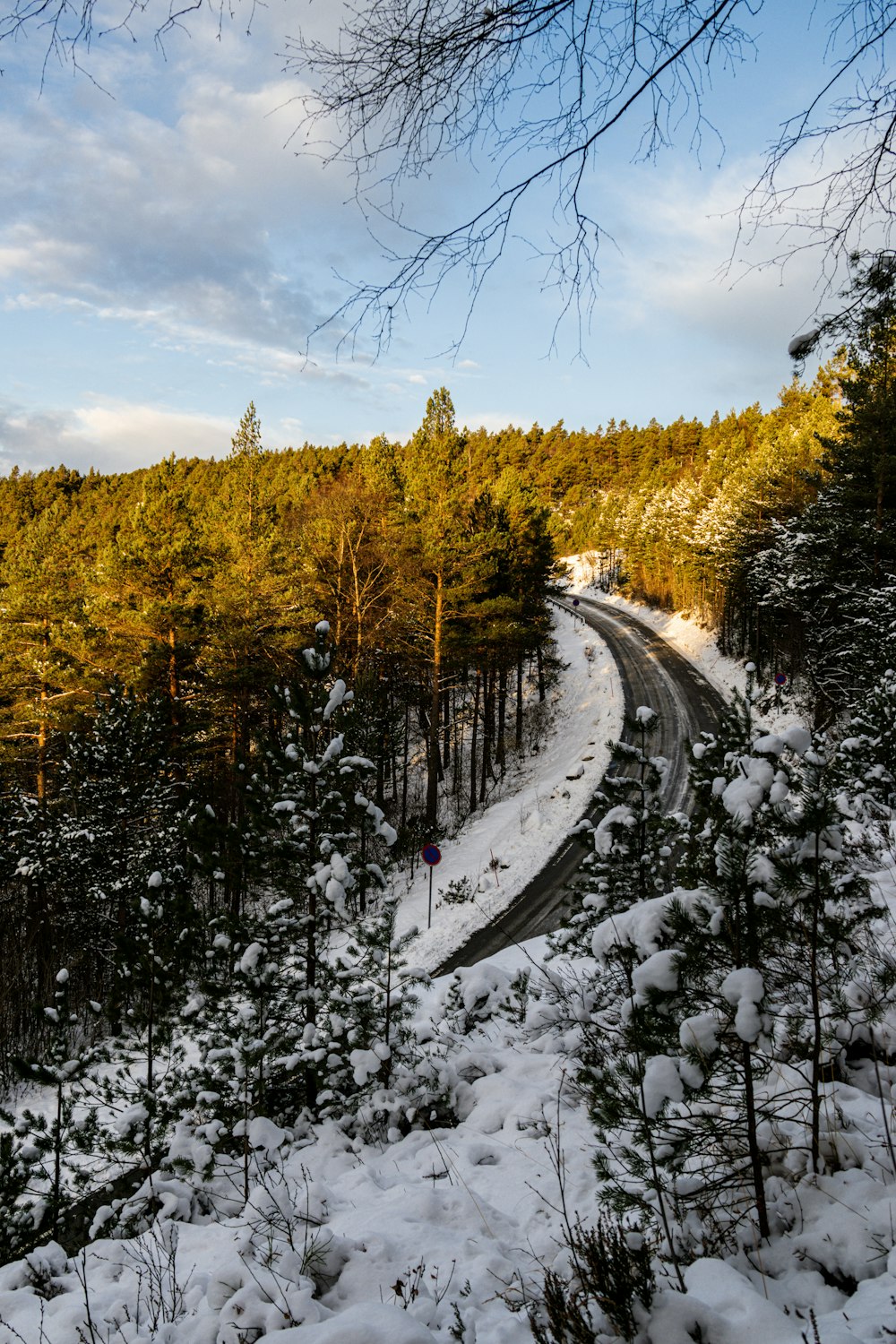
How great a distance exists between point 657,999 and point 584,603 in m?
72.2

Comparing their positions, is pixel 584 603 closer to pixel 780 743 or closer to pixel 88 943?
pixel 88 943

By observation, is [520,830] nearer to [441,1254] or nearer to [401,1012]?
[401,1012]

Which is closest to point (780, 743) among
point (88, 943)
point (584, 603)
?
point (88, 943)

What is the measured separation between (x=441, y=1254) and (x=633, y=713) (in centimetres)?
3200

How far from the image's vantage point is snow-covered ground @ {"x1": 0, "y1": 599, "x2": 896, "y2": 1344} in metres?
2.62

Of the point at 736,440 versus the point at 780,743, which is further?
the point at 736,440

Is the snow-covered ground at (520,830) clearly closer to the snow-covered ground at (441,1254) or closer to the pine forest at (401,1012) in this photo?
the pine forest at (401,1012)

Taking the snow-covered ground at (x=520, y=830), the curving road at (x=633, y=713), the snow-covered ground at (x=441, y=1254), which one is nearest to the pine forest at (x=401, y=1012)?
the snow-covered ground at (x=441, y=1254)

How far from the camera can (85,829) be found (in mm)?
17734

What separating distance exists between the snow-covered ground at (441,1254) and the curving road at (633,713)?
118 inches

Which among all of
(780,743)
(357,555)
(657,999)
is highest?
(357,555)

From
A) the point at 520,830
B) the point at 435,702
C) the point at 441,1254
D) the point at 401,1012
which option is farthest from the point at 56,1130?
the point at 520,830

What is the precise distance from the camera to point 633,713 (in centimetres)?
3412

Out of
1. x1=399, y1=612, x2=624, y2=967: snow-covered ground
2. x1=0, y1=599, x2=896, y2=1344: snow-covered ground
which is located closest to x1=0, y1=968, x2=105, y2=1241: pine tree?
x1=0, y1=599, x2=896, y2=1344: snow-covered ground
